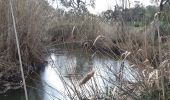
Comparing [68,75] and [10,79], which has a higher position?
[68,75]

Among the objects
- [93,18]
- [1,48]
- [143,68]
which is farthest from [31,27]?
[143,68]

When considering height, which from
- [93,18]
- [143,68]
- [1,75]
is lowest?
[1,75]

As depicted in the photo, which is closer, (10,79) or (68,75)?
(68,75)

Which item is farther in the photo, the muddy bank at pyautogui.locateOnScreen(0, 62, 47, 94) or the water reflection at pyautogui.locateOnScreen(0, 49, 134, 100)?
the muddy bank at pyautogui.locateOnScreen(0, 62, 47, 94)

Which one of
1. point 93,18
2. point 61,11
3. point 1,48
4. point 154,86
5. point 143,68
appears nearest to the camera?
point 154,86

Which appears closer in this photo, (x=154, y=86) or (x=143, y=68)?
(x=154, y=86)

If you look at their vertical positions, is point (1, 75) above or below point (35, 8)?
below

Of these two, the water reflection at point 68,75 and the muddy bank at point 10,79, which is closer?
the water reflection at point 68,75

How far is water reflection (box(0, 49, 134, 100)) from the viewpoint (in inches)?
122

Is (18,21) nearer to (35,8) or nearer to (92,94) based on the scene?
(35,8)

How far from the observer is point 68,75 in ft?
9.96

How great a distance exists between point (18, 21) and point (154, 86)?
3.00 m

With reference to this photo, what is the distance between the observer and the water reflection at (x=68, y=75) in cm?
309

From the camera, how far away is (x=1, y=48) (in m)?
4.90
